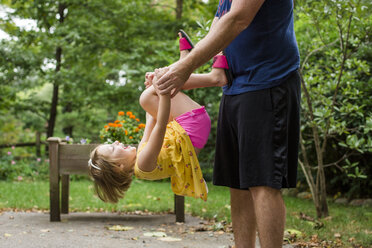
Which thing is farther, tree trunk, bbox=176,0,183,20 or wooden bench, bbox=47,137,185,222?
tree trunk, bbox=176,0,183,20

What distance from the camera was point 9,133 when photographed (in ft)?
42.8

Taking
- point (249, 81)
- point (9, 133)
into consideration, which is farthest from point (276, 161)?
point (9, 133)

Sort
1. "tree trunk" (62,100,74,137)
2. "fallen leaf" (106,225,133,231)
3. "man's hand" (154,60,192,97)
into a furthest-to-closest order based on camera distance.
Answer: "tree trunk" (62,100,74,137), "fallen leaf" (106,225,133,231), "man's hand" (154,60,192,97)

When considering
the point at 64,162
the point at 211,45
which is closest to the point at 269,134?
the point at 211,45

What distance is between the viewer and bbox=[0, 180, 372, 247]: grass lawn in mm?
3547

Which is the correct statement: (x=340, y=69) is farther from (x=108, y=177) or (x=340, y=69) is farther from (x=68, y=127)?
(x=68, y=127)

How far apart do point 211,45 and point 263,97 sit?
13.9 inches

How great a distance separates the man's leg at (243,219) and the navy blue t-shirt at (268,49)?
1.82 ft

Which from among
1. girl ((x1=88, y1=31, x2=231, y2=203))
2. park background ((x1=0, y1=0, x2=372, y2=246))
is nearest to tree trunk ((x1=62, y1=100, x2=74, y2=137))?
park background ((x1=0, y1=0, x2=372, y2=246))

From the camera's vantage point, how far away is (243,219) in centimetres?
203

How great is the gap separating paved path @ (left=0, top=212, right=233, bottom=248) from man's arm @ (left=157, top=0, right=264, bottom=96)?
2012 millimetres

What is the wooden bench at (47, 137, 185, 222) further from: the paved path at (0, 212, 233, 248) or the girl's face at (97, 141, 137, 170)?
the girl's face at (97, 141, 137, 170)

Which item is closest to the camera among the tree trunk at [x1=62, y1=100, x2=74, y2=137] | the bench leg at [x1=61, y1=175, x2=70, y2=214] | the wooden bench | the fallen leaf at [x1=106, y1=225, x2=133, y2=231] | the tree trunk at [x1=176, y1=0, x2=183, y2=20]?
the fallen leaf at [x1=106, y1=225, x2=133, y2=231]

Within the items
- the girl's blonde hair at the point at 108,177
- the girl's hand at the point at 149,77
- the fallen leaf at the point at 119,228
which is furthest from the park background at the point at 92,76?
the girl's hand at the point at 149,77
